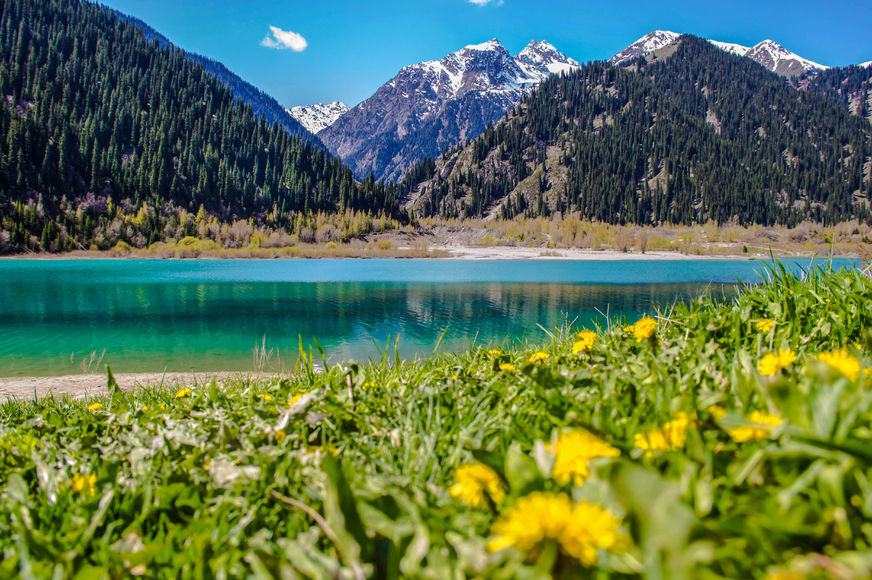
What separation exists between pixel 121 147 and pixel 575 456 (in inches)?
3798

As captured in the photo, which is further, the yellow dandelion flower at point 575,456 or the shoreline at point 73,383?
the shoreline at point 73,383

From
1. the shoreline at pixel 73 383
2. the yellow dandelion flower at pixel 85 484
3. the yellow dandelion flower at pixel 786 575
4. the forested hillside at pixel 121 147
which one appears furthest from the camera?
the forested hillside at pixel 121 147

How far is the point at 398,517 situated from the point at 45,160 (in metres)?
88.1

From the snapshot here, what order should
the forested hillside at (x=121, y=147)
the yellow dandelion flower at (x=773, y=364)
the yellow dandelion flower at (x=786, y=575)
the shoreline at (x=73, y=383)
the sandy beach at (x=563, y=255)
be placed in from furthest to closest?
the forested hillside at (x=121, y=147)
the sandy beach at (x=563, y=255)
the shoreline at (x=73, y=383)
the yellow dandelion flower at (x=773, y=364)
the yellow dandelion flower at (x=786, y=575)

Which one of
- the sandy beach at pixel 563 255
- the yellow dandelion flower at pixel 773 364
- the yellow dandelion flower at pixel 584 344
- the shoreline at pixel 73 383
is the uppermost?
the yellow dandelion flower at pixel 773 364

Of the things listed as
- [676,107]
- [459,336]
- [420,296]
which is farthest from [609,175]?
[459,336]

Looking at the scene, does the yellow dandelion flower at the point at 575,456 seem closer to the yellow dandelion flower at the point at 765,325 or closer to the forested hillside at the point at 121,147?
the yellow dandelion flower at the point at 765,325

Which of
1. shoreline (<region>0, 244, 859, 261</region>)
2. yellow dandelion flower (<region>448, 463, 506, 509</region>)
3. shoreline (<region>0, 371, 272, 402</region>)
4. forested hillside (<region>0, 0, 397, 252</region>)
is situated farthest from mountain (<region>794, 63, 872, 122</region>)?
yellow dandelion flower (<region>448, 463, 506, 509</region>)

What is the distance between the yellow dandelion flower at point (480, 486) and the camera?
69 centimetres

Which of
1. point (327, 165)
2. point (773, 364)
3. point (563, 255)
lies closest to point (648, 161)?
point (563, 255)

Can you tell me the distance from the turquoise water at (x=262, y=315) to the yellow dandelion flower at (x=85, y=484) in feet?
12.7

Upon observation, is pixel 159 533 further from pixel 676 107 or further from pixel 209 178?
pixel 676 107

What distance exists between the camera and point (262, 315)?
54.1 feet

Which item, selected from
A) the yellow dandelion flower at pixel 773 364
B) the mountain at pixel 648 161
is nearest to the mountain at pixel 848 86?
the mountain at pixel 648 161
